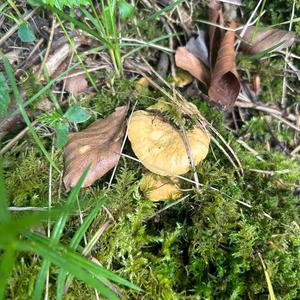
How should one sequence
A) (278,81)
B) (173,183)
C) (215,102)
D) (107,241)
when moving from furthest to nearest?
(278,81) < (215,102) < (173,183) < (107,241)

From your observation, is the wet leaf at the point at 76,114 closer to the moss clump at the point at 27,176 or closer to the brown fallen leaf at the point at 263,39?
the moss clump at the point at 27,176

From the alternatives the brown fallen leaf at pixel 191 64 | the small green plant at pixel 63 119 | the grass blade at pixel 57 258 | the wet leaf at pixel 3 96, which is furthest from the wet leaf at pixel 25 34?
the grass blade at pixel 57 258

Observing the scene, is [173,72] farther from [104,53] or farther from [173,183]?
[173,183]

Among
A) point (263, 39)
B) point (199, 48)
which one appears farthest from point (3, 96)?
point (263, 39)

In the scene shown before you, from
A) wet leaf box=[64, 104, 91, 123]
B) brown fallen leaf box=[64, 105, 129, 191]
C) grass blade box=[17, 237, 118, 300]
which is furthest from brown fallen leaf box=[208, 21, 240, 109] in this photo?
grass blade box=[17, 237, 118, 300]

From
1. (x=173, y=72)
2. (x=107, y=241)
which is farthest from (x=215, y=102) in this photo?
(x=107, y=241)

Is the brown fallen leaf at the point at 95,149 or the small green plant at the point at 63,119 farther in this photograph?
the small green plant at the point at 63,119
